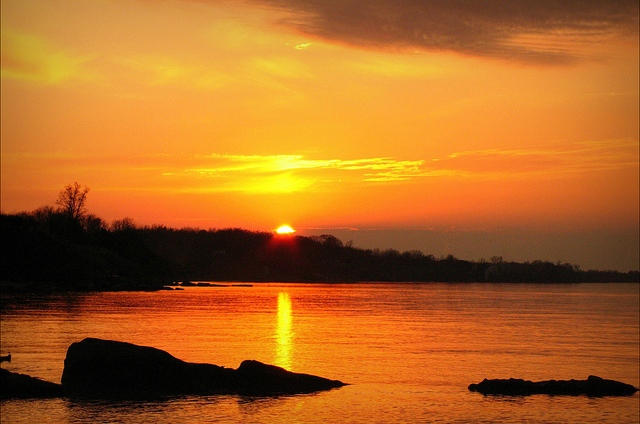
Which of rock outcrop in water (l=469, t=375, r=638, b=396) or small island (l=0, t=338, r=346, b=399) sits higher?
small island (l=0, t=338, r=346, b=399)

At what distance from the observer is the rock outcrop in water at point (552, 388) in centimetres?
2894

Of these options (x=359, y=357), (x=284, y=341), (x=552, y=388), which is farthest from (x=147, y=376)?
(x=284, y=341)

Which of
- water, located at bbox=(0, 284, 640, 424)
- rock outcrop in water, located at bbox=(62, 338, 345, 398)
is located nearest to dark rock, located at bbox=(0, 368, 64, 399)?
rock outcrop in water, located at bbox=(62, 338, 345, 398)

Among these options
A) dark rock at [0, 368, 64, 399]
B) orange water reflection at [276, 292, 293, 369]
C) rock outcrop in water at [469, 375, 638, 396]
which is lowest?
orange water reflection at [276, 292, 293, 369]

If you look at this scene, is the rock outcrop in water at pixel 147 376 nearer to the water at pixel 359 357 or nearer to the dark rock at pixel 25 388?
the dark rock at pixel 25 388

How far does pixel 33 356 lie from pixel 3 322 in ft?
Answer: 72.6

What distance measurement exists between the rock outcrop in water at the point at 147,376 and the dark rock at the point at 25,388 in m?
0.66

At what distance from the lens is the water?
23922 mm

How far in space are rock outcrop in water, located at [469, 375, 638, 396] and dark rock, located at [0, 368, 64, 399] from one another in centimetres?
1788

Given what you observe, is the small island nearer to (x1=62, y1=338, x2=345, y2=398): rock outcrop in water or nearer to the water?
(x1=62, y1=338, x2=345, y2=398): rock outcrop in water

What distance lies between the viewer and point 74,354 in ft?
85.8

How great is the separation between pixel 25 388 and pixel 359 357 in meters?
20.8

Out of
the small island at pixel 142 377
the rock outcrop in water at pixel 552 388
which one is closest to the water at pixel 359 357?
the rock outcrop in water at pixel 552 388

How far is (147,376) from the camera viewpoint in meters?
26.5
